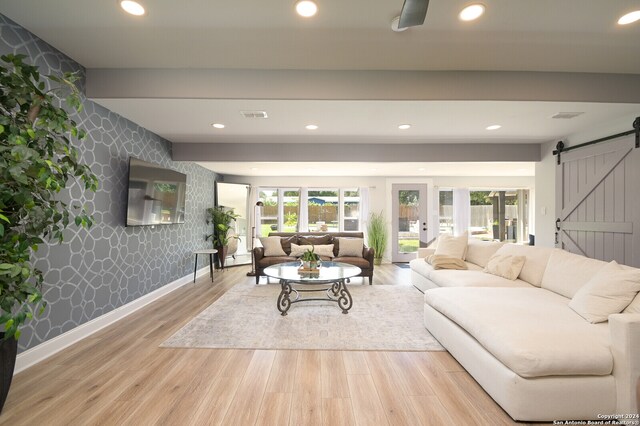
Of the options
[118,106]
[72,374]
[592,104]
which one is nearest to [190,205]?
[118,106]

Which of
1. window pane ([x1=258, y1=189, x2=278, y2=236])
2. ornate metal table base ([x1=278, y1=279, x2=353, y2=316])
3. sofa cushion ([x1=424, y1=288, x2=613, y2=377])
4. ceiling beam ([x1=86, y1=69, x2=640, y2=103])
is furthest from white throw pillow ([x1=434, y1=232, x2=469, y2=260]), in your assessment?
window pane ([x1=258, y1=189, x2=278, y2=236])

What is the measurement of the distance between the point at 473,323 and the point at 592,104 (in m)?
2.51

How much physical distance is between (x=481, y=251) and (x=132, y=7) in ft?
15.6

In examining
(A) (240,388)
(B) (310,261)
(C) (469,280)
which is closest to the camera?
(A) (240,388)

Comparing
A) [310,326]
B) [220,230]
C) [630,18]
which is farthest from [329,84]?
[220,230]

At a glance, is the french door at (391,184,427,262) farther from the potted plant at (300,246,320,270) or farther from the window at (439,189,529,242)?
the potted plant at (300,246,320,270)

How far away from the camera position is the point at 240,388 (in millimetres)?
1997

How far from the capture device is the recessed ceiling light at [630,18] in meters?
1.90

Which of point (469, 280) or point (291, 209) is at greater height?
point (291, 209)

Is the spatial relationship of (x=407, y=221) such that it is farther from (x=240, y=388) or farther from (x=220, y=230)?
(x=240, y=388)

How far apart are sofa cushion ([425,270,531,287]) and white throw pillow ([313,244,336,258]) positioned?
2.03m

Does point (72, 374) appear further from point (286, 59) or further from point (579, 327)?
point (579, 327)

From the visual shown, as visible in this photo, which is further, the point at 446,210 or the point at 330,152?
the point at 446,210

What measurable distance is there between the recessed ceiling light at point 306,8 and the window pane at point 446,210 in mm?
6841
